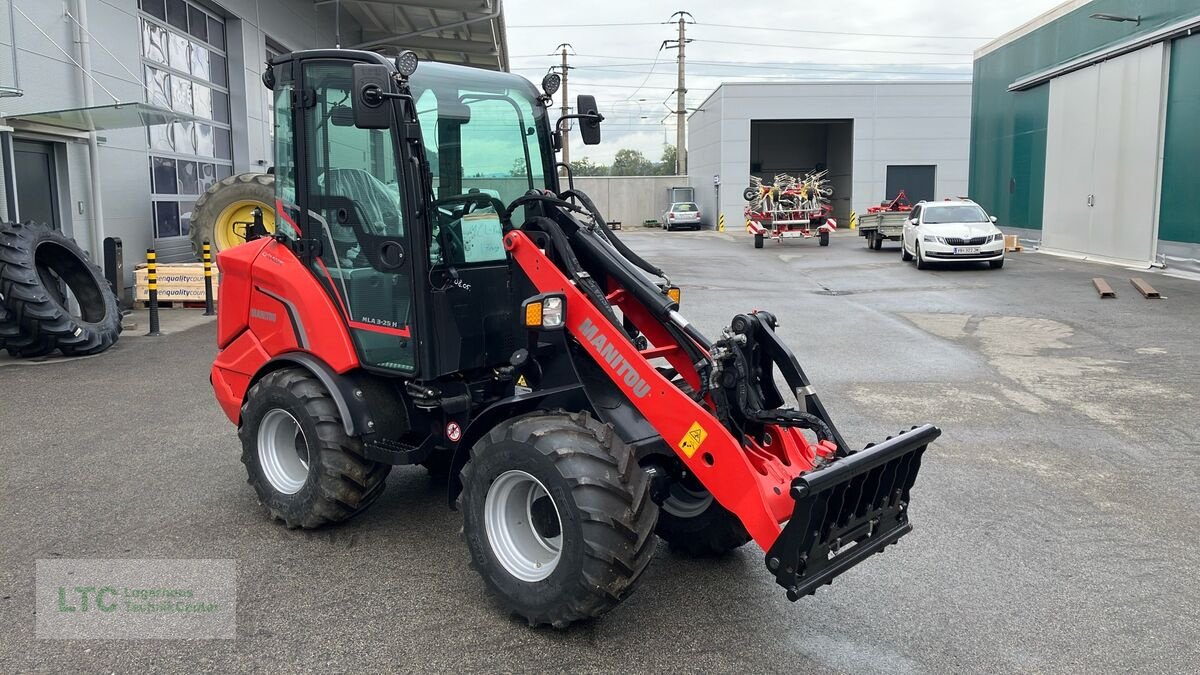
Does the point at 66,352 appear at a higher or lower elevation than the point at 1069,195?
lower

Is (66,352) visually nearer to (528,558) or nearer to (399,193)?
(399,193)

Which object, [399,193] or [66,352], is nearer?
[399,193]

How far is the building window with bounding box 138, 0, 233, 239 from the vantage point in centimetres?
1639

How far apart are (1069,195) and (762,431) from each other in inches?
995

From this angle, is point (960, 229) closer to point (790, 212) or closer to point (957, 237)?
point (957, 237)

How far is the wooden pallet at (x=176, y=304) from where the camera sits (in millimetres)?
15273

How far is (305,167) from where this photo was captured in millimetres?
5160

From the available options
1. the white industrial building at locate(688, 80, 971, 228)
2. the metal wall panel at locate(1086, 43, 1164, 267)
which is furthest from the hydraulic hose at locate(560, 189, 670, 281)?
the white industrial building at locate(688, 80, 971, 228)

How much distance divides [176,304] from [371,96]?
12.6 m

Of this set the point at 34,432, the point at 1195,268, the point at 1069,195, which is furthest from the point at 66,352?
the point at 1069,195

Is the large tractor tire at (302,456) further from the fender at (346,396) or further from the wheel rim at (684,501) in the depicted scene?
the wheel rim at (684,501)

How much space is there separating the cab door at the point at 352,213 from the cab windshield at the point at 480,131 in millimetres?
284

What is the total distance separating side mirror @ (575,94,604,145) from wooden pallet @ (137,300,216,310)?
11244 mm

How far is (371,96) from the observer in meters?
4.23
